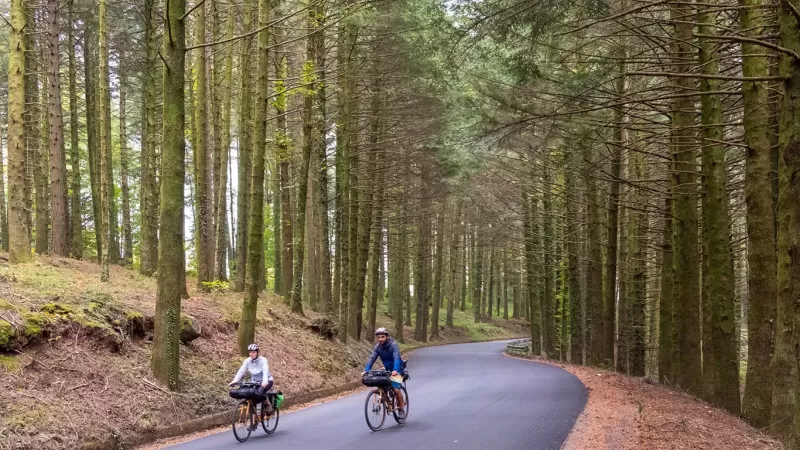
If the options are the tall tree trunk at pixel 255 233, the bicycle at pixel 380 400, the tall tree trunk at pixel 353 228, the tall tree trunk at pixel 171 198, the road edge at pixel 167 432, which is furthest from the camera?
the tall tree trunk at pixel 353 228

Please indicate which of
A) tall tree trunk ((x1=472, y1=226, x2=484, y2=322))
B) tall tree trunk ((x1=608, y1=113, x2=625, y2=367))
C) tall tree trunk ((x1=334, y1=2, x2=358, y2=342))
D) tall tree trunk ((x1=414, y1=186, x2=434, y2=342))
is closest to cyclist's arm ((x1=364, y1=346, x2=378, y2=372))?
tall tree trunk ((x1=608, y1=113, x2=625, y2=367))

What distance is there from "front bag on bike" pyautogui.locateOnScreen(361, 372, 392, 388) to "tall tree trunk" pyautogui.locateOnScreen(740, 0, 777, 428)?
5.77 metres

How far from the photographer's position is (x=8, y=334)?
9320mm

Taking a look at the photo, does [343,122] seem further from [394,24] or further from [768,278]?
[768,278]

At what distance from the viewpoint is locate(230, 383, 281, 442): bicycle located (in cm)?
955

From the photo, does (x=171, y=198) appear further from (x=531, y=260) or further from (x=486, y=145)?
(x=531, y=260)

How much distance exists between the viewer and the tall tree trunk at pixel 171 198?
10930 millimetres

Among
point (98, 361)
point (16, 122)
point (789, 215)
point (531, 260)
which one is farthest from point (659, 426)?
point (531, 260)

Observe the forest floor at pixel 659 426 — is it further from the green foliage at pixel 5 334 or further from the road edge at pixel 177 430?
the green foliage at pixel 5 334

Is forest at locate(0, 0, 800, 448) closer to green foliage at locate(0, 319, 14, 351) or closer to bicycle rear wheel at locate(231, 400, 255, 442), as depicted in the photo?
bicycle rear wheel at locate(231, 400, 255, 442)

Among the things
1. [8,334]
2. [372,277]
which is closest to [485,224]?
[372,277]

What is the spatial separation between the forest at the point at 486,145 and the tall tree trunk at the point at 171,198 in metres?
0.04

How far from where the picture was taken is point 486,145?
15.9 m

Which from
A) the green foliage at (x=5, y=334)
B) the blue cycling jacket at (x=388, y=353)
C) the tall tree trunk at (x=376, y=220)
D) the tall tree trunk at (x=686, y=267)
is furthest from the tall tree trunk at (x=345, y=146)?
the green foliage at (x=5, y=334)
